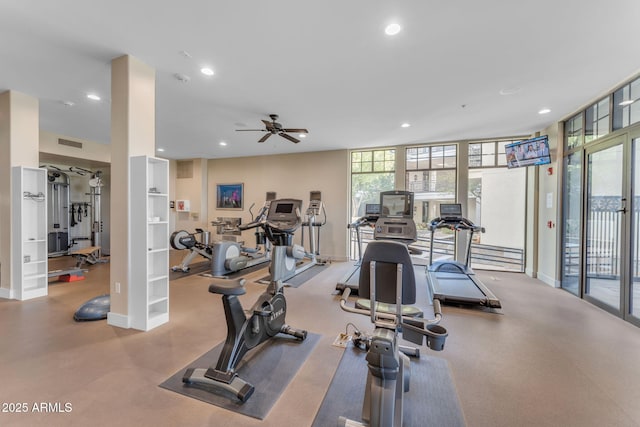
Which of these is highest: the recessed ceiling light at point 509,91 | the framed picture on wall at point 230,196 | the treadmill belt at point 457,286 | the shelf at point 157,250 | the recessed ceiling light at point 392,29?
the recessed ceiling light at point 392,29

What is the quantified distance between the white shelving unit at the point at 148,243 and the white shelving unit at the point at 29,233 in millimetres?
2460

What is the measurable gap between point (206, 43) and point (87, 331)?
136 inches

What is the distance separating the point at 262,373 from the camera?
2.33 meters

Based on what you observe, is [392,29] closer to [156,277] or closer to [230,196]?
[156,277]

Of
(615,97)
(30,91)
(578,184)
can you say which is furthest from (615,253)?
(30,91)

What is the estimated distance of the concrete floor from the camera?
190cm

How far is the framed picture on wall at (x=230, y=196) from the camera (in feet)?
29.1

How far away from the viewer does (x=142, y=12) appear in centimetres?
238

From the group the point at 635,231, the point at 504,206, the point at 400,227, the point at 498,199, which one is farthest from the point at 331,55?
the point at 504,206

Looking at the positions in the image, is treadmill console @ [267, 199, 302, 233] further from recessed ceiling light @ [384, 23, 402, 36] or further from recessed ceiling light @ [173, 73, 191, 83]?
recessed ceiling light @ [384, 23, 402, 36]

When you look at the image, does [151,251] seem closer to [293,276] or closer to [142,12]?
[142,12]

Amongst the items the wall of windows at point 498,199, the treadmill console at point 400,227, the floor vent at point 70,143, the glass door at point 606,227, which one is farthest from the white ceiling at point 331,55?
the treadmill console at point 400,227

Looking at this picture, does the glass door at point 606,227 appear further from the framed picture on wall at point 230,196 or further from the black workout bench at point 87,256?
the black workout bench at point 87,256

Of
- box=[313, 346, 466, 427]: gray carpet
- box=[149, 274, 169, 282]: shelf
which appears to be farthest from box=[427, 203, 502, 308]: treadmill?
box=[149, 274, 169, 282]: shelf
